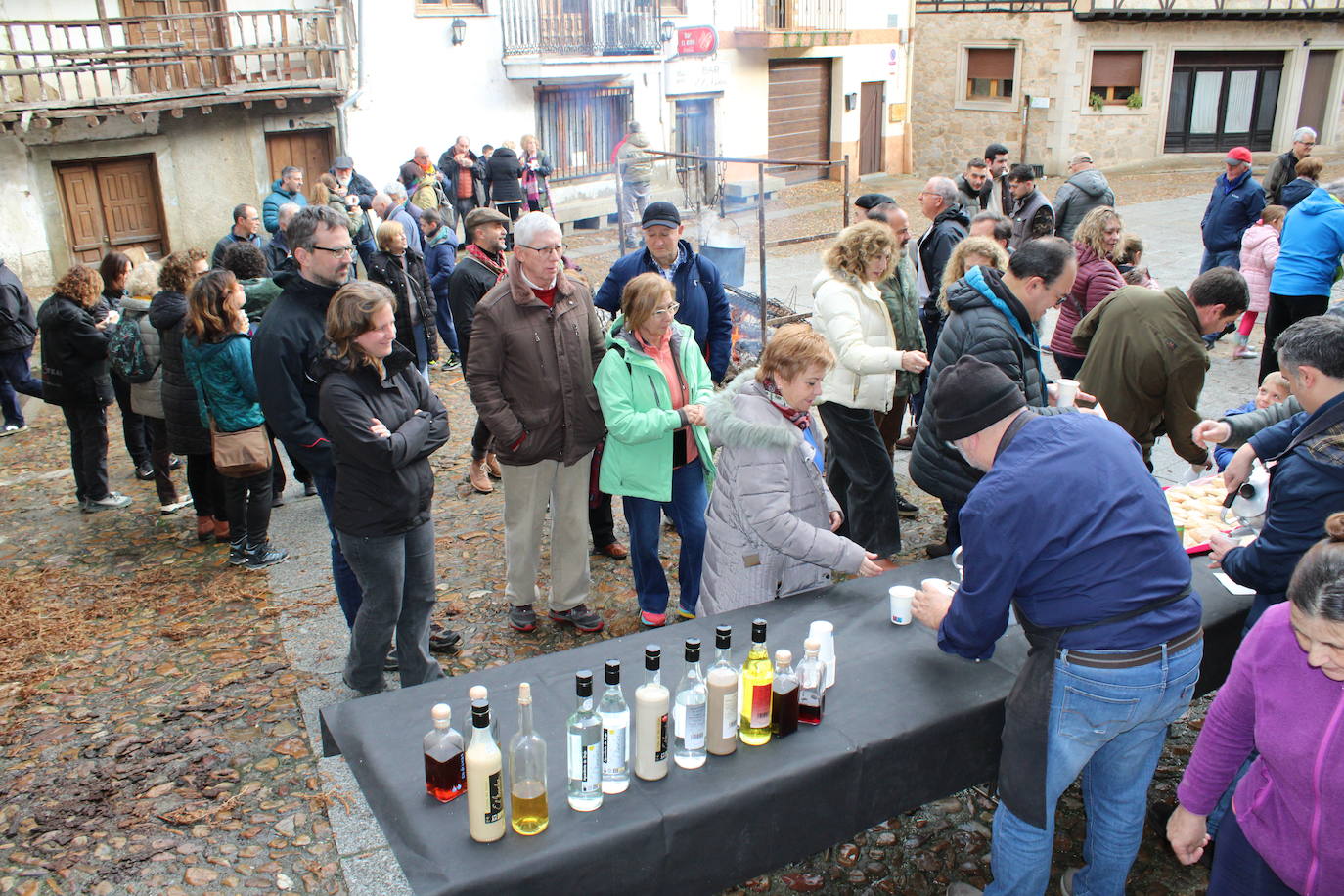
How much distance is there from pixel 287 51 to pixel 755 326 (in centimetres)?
1068

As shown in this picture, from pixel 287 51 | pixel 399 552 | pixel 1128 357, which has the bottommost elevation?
pixel 399 552

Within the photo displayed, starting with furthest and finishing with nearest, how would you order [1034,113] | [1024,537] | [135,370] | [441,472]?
[1034,113], [441,472], [135,370], [1024,537]

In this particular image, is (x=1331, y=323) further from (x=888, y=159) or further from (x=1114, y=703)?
(x=888, y=159)

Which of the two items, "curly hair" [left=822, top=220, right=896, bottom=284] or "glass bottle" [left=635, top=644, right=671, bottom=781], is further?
"curly hair" [left=822, top=220, right=896, bottom=284]

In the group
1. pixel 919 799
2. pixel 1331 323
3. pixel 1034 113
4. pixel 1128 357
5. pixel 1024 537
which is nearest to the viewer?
pixel 1024 537

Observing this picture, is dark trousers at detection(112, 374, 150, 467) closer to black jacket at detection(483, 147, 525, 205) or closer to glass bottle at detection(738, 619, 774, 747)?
glass bottle at detection(738, 619, 774, 747)

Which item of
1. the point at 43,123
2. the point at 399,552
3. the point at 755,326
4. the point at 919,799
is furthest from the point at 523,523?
the point at 43,123

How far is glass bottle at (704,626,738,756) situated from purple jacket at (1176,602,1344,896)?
1265mm

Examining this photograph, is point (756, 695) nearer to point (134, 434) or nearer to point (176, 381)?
point (176, 381)

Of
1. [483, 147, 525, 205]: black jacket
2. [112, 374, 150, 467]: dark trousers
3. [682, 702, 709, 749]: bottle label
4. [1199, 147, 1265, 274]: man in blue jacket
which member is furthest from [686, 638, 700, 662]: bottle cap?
[483, 147, 525, 205]: black jacket

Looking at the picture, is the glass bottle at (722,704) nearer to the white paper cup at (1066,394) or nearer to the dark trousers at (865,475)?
the white paper cup at (1066,394)

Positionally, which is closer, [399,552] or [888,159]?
[399,552]

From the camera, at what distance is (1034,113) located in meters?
25.8

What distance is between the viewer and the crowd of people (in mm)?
2783
